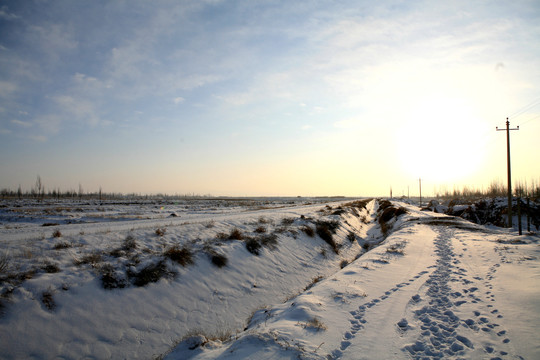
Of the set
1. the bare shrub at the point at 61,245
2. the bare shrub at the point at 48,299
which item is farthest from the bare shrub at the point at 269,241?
the bare shrub at the point at 48,299

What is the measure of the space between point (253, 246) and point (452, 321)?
9.79 meters

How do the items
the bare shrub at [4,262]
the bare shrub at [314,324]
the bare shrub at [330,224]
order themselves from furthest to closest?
the bare shrub at [330,224]
the bare shrub at [4,262]
the bare shrub at [314,324]

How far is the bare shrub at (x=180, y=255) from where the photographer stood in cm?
1097

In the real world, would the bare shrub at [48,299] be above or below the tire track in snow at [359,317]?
above

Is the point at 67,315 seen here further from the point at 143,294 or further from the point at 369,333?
the point at 369,333

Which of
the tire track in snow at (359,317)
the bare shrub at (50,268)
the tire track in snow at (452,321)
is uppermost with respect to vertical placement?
the bare shrub at (50,268)

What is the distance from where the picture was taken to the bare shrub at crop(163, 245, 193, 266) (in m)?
11.0

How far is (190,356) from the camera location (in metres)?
5.42

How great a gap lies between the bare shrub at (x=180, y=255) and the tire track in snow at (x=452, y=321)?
26.6 feet

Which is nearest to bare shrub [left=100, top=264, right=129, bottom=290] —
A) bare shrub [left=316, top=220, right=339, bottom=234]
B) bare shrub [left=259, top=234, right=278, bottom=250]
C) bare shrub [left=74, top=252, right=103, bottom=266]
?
bare shrub [left=74, top=252, right=103, bottom=266]

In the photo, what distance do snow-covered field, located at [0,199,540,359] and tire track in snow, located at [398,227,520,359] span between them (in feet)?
0.10

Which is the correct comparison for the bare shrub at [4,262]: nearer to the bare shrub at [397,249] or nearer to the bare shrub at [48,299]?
the bare shrub at [48,299]

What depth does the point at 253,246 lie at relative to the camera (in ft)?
47.6

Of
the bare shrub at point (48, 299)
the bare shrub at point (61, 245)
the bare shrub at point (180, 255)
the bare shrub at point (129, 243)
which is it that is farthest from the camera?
the bare shrub at point (129, 243)
